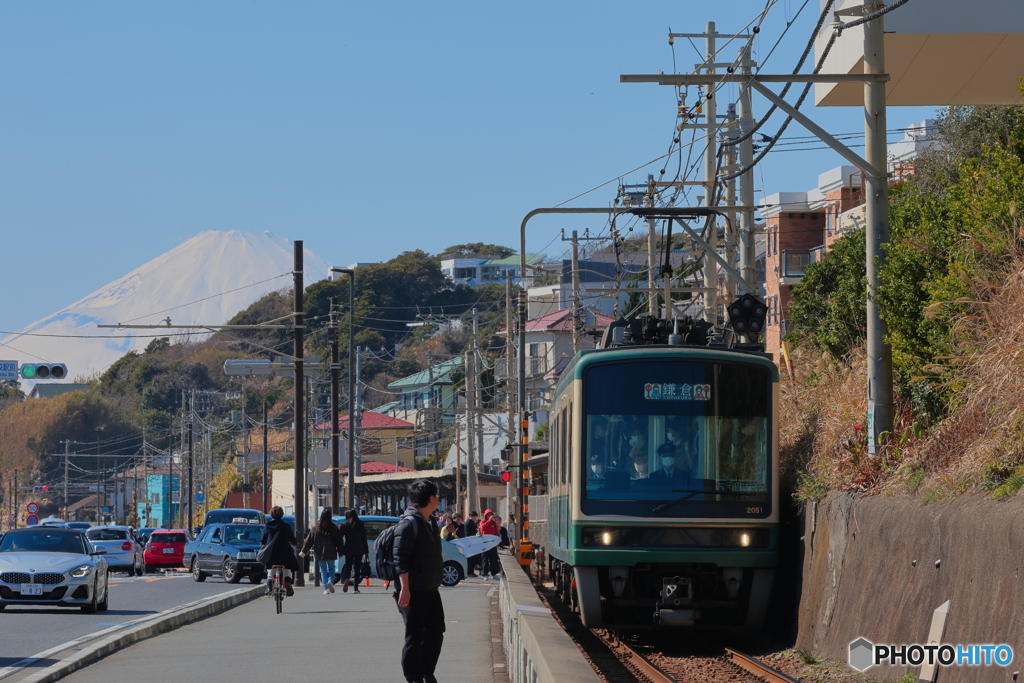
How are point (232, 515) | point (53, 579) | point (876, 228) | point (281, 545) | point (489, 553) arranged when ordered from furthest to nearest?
point (232, 515) → point (489, 553) → point (281, 545) → point (53, 579) → point (876, 228)

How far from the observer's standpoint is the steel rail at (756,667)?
12.4 metres

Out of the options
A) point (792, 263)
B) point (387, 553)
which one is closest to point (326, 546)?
point (387, 553)

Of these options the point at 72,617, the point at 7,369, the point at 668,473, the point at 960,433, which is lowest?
the point at 72,617

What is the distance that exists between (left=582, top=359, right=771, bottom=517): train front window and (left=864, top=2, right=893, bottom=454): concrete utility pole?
1.35 metres

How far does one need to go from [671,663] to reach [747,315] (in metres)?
7.08

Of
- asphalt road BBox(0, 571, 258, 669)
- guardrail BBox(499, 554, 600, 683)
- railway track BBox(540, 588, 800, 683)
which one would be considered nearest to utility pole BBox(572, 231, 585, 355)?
asphalt road BBox(0, 571, 258, 669)

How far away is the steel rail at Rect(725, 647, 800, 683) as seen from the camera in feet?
40.5

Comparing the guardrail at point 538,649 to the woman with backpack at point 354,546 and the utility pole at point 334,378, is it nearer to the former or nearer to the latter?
the woman with backpack at point 354,546

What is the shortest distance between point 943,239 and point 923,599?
5.05 m

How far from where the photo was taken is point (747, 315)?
2066 centimetres

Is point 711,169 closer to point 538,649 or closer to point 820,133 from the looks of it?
point 820,133

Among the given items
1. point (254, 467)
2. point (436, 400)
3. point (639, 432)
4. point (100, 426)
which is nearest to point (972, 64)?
point (639, 432)

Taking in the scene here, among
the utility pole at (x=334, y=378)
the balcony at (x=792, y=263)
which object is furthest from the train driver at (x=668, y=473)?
the balcony at (x=792, y=263)

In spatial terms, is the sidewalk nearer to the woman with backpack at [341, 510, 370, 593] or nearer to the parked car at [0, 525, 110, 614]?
the parked car at [0, 525, 110, 614]
